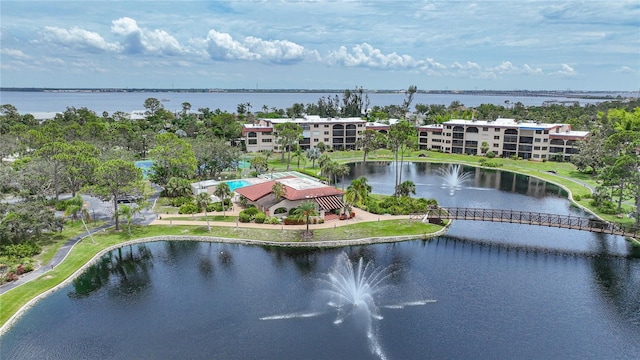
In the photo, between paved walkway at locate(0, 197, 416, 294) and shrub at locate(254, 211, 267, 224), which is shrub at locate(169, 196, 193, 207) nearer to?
paved walkway at locate(0, 197, 416, 294)

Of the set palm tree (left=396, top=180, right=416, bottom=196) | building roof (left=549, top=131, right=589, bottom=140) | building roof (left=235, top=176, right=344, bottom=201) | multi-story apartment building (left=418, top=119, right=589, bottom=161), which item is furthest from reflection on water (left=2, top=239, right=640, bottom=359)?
multi-story apartment building (left=418, top=119, right=589, bottom=161)

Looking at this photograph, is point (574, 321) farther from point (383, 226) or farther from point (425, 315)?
point (383, 226)

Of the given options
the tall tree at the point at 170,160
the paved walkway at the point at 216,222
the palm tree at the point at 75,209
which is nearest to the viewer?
the paved walkway at the point at 216,222

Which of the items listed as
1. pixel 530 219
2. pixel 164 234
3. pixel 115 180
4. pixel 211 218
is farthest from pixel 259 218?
pixel 530 219

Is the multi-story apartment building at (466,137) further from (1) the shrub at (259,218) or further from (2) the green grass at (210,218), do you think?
(1) the shrub at (259,218)

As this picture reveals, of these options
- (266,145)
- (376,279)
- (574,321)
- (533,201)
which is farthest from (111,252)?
(266,145)

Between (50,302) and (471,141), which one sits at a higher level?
(471,141)

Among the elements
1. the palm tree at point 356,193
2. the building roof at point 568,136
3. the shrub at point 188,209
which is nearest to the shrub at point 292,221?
the palm tree at point 356,193
